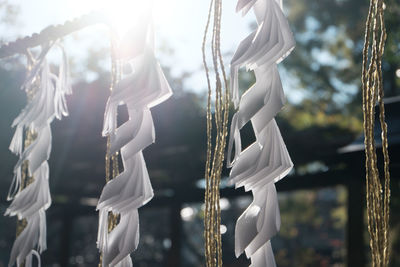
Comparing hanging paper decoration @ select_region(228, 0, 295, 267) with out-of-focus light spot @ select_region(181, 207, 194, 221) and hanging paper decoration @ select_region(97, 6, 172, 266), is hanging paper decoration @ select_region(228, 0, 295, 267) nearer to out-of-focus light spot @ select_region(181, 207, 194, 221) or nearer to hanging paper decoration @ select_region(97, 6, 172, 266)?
hanging paper decoration @ select_region(97, 6, 172, 266)

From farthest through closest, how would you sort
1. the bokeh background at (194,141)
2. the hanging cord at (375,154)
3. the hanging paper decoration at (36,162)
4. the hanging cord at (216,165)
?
the bokeh background at (194,141), the hanging paper decoration at (36,162), the hanging cord at (216,165), the hanging cord at (375,154)

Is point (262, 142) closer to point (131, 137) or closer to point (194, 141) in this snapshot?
point (131, 137)

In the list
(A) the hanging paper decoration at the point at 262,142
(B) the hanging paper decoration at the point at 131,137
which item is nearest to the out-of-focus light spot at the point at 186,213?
(B) the hanging paper decoration at the point at 131,137

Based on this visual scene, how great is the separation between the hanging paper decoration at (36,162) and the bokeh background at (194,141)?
1.70 feet

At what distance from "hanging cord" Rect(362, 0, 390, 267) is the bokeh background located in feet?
3.52

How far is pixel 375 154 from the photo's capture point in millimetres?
574

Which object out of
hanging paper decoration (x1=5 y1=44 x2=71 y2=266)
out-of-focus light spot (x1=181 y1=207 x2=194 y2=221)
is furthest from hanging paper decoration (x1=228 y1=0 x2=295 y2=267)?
out-of-focus light spot (x1=181 y1=207 x2=194 y2=221)

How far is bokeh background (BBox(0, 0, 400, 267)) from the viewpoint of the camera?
13.1 feet

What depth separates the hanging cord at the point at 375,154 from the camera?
0.56 metres

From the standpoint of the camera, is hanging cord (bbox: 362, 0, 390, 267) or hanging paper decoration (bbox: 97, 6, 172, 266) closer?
hanging cord (bbox: 362, 0, 390, 267)

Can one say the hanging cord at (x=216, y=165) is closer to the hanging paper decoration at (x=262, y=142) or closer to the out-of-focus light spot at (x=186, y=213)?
the hanging paper decoration at (x=262, y=142)

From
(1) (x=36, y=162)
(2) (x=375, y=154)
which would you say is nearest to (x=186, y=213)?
(1) (x=36, y=162)

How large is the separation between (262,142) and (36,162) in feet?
1.69

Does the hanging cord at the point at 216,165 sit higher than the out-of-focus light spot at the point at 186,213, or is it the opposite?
the hanging cord at the point at 216,165
